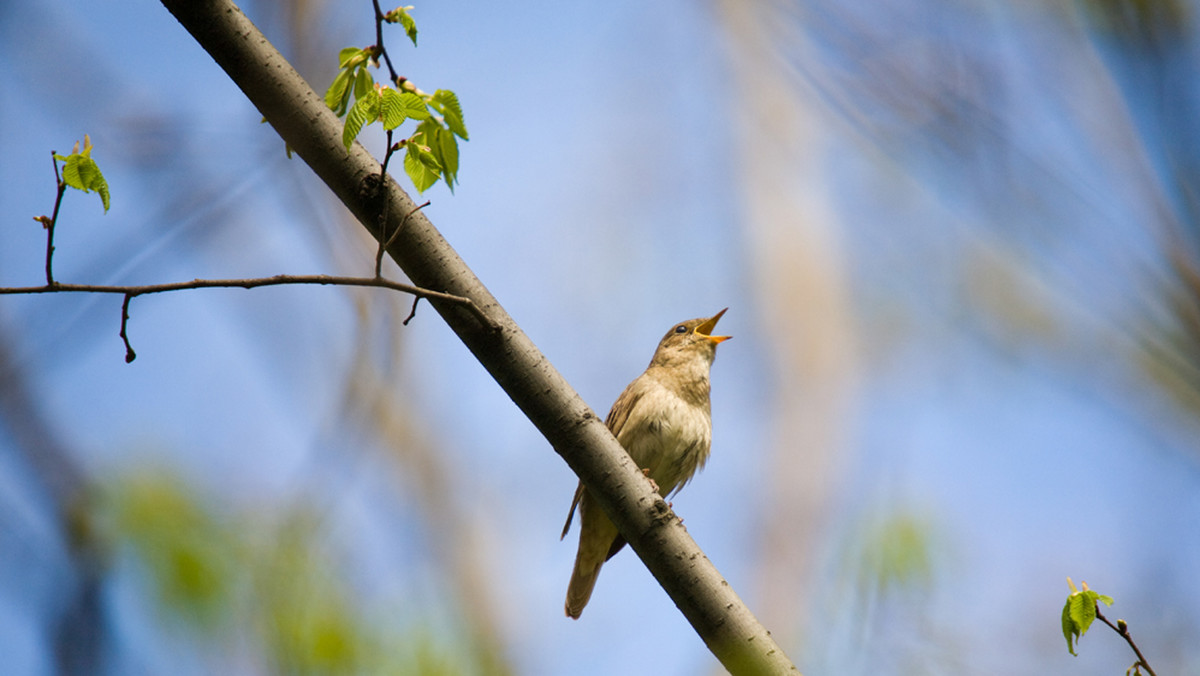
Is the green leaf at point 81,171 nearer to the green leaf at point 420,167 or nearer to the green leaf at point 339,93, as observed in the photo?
the green leaf at point 339,93

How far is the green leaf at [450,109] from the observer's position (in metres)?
3.10

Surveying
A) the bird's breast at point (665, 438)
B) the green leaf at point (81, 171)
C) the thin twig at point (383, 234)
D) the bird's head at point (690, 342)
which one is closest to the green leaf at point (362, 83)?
the thin twig at point (383, 234)

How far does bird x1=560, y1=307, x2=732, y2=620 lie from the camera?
6363mm

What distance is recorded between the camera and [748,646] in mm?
3502

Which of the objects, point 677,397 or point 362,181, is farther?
point 677,397

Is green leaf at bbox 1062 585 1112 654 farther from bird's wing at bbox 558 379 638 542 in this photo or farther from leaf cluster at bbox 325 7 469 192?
bird's wing at bbox 558 379 638 542

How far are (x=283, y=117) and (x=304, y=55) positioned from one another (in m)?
6.84

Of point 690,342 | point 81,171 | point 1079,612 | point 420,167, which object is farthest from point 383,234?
point 690,342

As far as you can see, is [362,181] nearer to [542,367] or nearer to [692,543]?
[542,367]

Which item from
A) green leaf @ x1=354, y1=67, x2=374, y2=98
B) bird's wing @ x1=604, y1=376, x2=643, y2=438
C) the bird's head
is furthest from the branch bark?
the bird's head

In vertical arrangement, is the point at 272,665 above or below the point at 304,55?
below

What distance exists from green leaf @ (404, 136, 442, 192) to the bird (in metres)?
3.37

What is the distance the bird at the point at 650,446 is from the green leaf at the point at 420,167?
3.37 m

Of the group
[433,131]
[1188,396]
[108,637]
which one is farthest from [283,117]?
[1188,396]
